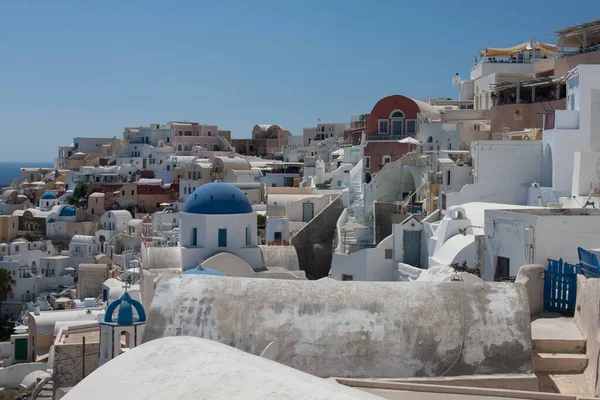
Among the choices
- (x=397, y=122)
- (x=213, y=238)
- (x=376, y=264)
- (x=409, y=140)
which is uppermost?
(x=397, y=122)

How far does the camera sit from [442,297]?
837 centimetres

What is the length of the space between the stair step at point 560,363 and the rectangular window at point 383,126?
22.8 meters

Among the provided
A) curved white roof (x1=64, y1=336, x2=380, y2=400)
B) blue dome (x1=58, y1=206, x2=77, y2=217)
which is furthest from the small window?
curved white roof (x1=64, y1=336, x2=380, y2=400)

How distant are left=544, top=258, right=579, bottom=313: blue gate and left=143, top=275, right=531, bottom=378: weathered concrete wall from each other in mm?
1107

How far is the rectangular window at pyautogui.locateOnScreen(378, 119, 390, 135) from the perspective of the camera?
3070 cm

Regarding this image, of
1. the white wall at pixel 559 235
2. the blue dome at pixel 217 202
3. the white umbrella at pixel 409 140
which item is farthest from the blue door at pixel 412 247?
the white umbrella at pixel 409 140

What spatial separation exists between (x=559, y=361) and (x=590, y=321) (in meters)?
0.55

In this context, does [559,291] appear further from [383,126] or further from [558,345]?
[383,126]

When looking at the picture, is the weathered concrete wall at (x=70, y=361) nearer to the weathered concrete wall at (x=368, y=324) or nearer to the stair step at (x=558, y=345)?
A: the weathered concrete wall at (x=368, y=324)

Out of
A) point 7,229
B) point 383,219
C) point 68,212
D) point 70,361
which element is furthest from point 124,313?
point 7,229

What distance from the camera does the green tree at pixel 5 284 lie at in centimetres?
3922

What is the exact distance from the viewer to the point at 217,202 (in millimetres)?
19906

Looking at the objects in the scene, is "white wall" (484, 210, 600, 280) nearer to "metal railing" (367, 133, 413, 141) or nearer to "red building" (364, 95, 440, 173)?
"red building" (364, 95, 440, 173)

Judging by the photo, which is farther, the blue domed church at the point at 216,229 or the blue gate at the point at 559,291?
the blue domed church at the point at 216,229
